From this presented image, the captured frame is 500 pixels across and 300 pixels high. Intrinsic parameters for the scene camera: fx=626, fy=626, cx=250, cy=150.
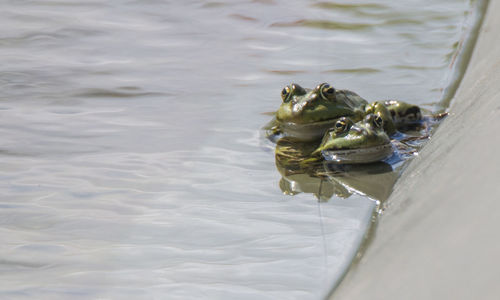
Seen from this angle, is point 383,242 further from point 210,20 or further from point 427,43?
point 210,20

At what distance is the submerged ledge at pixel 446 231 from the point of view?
1198 mm

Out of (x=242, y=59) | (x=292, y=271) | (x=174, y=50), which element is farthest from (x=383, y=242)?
(x=174, y=50)

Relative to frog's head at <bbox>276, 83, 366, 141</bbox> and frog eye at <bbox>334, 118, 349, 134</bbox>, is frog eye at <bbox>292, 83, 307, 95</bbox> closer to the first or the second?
frog's head at <bbox>276, 83, 366, 141</bbox>

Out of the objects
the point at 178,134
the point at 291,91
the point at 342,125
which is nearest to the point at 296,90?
the point at 291,91

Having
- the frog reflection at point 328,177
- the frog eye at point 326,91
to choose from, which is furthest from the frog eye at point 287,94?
the frog reflection at point 328,177

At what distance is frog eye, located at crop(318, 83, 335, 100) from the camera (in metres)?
3.21

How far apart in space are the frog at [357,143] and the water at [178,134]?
0.34m

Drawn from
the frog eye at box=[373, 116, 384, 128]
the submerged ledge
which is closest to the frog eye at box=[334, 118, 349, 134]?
the frog eye at box=[373, 116, 384, 128]

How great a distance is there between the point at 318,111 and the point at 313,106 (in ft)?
0.12

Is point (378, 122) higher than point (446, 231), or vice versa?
point (446, 231)

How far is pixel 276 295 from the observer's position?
5.86 feet

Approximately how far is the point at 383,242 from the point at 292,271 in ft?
0.97

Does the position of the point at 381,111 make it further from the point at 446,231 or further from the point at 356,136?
the point at 446,231

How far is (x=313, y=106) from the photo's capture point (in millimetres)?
3225
